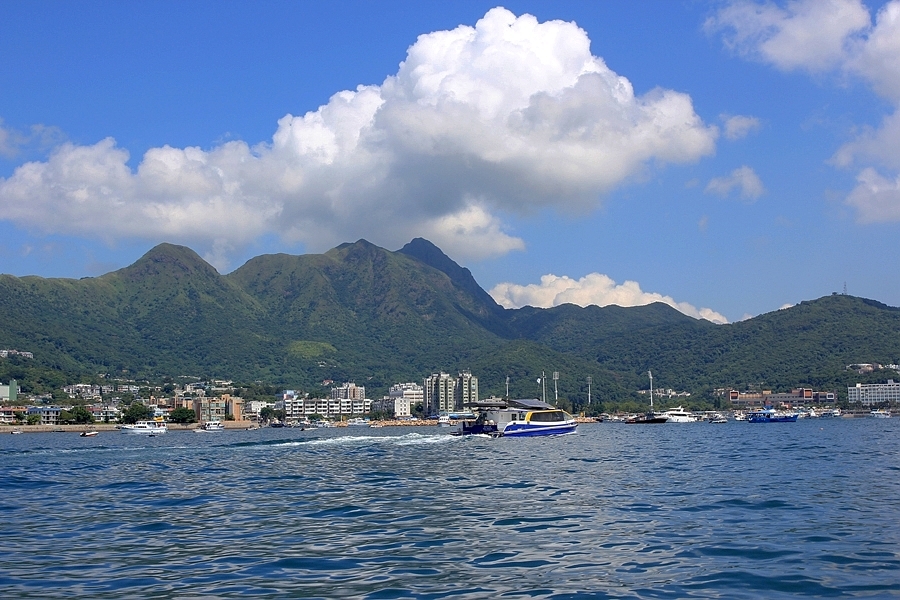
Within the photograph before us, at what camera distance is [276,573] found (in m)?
15.9

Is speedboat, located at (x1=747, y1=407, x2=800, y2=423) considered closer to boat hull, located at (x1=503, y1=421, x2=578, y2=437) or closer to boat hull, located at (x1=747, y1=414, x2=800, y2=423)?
boat hull, located at (x1=747, y1=414, x2=800, y2=423)

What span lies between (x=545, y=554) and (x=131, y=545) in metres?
9.65

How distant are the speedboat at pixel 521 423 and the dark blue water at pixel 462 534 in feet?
166

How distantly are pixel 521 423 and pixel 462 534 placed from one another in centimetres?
7049

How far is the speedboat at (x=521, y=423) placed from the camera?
89.8 m

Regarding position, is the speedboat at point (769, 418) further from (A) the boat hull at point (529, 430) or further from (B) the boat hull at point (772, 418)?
(A) the boat hull at point (529, 430)

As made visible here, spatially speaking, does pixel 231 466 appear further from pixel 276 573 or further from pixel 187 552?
pixel 276 573

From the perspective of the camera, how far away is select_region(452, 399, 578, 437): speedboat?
294ft

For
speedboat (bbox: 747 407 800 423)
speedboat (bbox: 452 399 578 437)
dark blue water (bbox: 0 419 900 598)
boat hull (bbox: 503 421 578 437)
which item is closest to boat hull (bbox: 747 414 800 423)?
speedboat (bbox: 747 407 800 423)

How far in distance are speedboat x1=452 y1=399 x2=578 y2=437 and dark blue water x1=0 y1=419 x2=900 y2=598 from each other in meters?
50.5

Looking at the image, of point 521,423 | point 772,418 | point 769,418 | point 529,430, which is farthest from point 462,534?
point 772,418

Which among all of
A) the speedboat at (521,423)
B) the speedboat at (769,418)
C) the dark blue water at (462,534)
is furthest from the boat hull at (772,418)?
the dark blue water at (462,534)

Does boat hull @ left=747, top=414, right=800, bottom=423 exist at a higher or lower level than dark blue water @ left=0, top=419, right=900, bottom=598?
lower

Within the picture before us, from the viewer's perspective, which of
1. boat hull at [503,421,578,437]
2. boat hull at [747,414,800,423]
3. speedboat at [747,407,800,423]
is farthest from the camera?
boat hull at [747,414,800,423]
